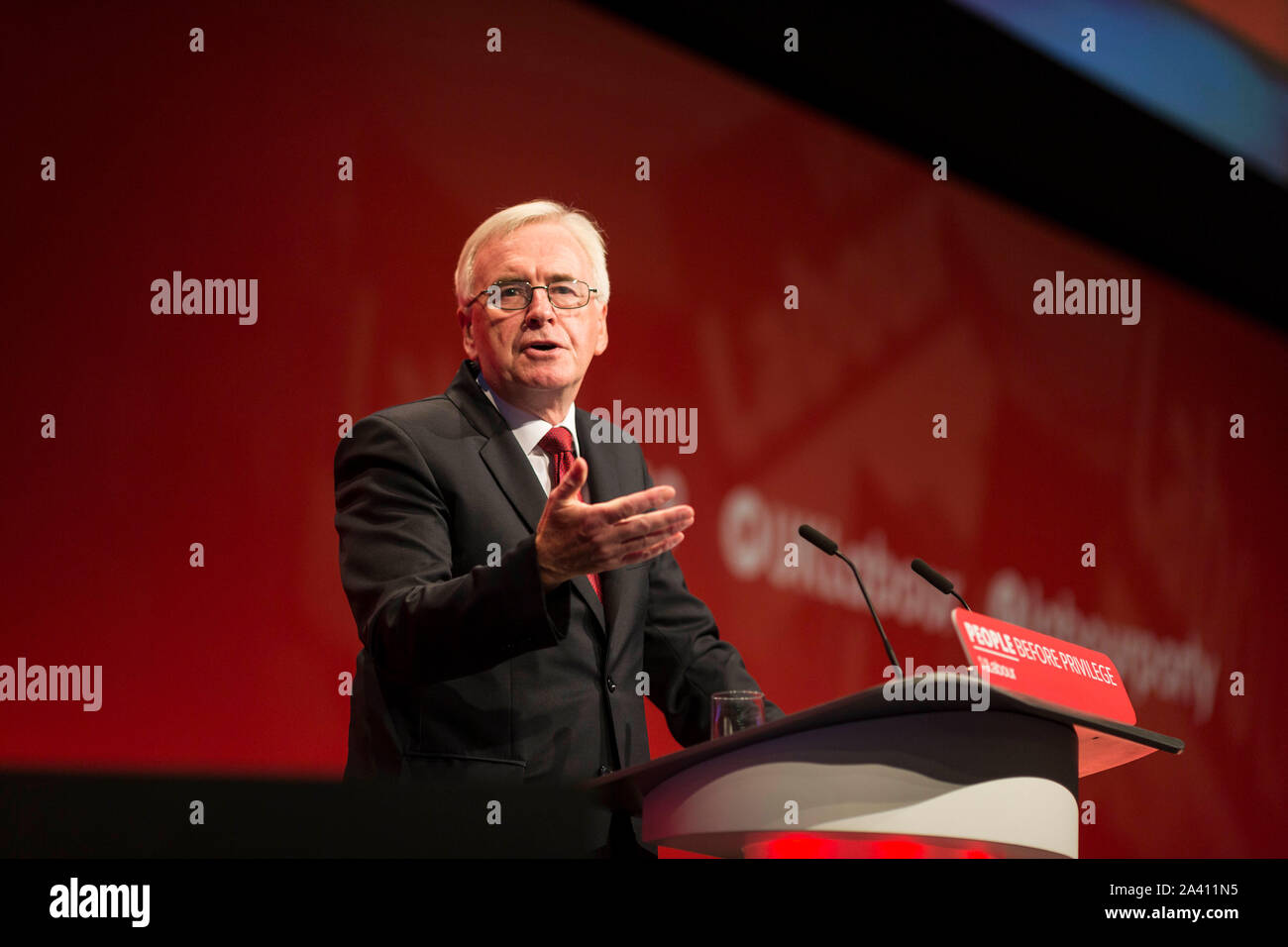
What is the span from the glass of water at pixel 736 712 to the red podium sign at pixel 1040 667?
1.23 ft

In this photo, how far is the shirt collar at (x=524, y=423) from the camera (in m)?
2.19

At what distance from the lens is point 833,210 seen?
13.0 feet

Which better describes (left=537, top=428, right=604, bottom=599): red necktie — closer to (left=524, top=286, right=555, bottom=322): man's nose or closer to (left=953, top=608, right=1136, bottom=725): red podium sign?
(left=524, top=286, right=555, bottom=322): man's nose

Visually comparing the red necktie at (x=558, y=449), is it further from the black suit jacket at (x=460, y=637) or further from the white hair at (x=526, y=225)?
the white hair at (x=526, y=225)

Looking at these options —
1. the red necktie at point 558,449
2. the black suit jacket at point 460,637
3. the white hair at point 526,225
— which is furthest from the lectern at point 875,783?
the white hair at point 526,225

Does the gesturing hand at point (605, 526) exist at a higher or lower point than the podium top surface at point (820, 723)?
higher

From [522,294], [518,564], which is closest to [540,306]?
[522,294]

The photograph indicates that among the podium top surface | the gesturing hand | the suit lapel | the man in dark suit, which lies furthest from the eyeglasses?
the podium top surface

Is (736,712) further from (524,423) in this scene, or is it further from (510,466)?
(524,423)

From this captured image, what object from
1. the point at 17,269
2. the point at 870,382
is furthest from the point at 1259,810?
the point at 17,269

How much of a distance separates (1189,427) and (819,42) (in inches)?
81.4

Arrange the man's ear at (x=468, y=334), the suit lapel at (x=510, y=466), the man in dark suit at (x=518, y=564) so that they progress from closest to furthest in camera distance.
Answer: the man in dark suit at (x=518, y=564), the suit lapel at (x=510, y=466), the man's ear at (x=468, y=334)

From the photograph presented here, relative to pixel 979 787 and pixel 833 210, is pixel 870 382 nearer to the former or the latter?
pixel 833 210

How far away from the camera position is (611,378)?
3.44 m
